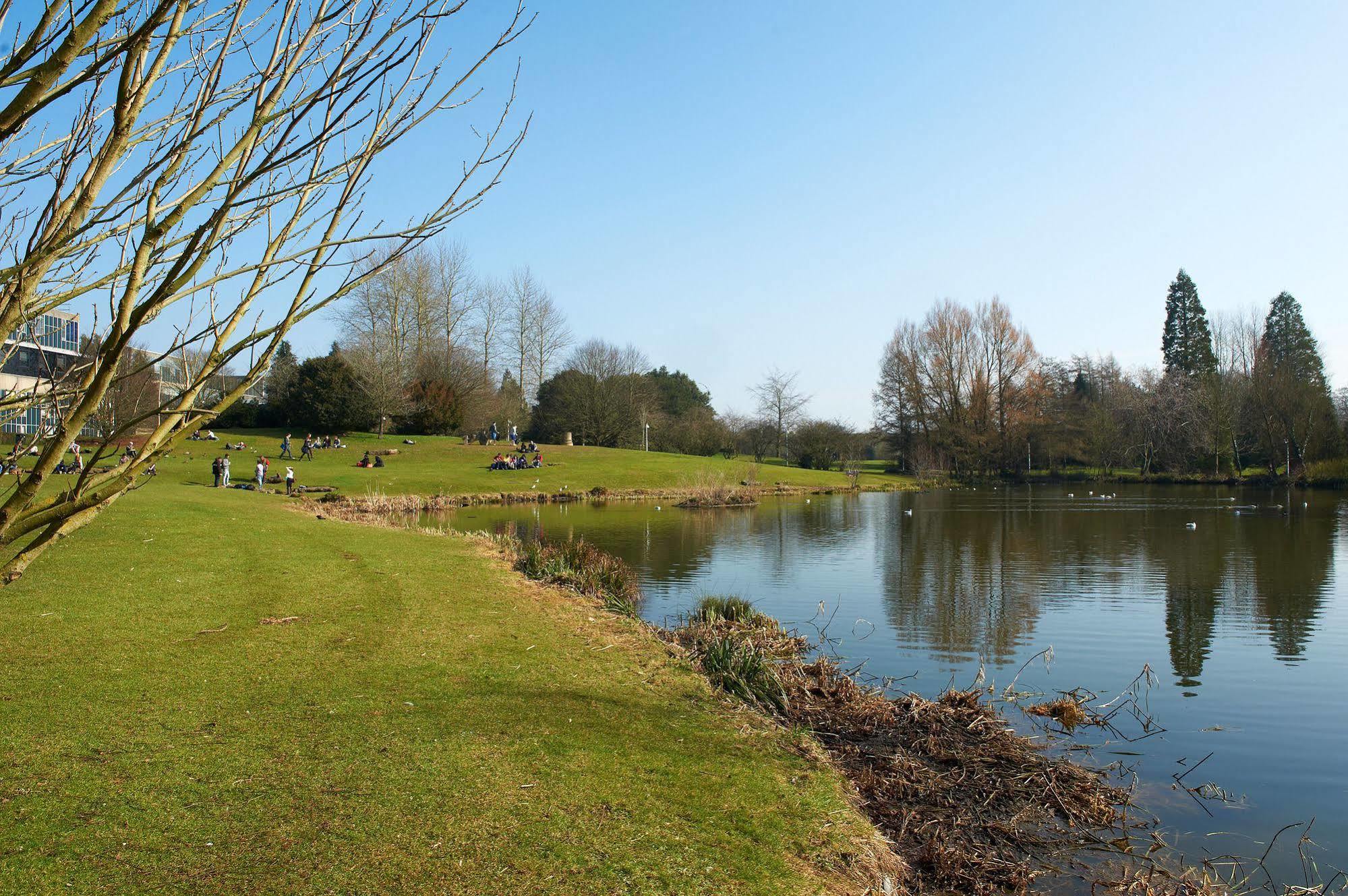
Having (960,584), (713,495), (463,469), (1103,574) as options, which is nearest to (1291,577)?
(1103,574)

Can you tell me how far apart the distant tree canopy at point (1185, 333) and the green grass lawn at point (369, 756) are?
71.6 metres

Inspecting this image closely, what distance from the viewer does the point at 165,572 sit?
417 inches

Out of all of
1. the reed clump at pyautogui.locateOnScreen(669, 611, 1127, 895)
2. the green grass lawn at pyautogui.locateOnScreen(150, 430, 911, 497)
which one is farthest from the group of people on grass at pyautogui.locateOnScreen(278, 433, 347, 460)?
the reed clump at pyautogui.locateOnScreen(669, 611, 1127, 895)

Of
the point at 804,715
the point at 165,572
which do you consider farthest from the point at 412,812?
the point at 165,572

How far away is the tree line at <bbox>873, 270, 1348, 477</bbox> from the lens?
188 ft

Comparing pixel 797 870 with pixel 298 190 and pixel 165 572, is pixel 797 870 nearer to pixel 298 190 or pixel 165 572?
pixel 298 190

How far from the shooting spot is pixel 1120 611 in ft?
45.1

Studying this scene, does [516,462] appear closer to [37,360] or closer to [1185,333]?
[37,360]

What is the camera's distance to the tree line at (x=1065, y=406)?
5716 centimetres

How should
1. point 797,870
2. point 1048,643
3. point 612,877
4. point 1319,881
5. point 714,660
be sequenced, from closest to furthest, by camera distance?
point 612,877 < point 797,870 < point 1319,881 < point 714,660 < point 1048,643

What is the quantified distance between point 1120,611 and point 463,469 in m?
32.4

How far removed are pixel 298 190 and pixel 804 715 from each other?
6.32 metres

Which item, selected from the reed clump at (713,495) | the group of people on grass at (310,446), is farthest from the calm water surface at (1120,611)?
the group of people on grass at (310,446)

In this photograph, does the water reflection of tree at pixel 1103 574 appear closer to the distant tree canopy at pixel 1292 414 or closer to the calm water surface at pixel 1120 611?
the calm water surface at pixel 1120 611
